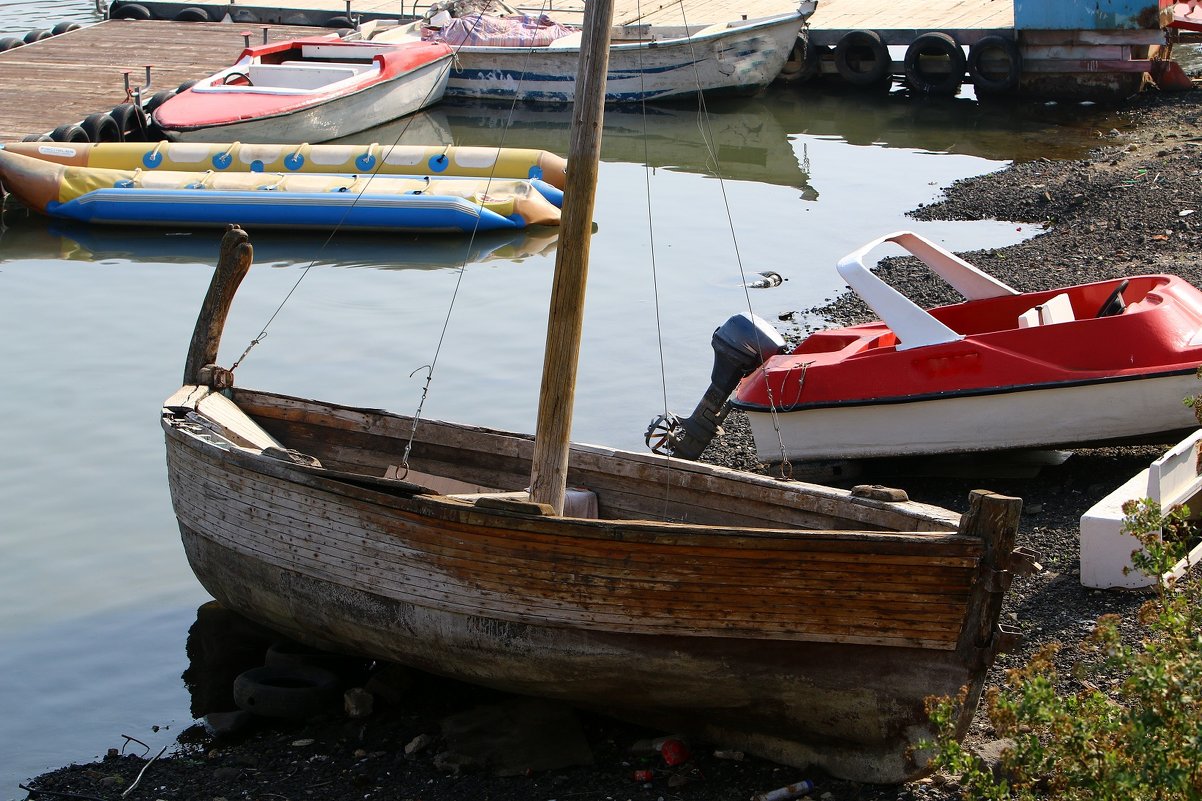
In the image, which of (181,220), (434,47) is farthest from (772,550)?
(434,47)

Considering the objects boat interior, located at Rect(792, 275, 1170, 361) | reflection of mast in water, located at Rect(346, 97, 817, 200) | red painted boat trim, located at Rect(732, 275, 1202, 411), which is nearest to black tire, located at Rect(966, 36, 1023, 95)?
reflection of mast in water, located at Rect(346, 97, 817, 200)

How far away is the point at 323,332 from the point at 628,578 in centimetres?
846

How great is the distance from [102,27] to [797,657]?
2565 centimetres

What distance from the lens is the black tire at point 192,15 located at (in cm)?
2862

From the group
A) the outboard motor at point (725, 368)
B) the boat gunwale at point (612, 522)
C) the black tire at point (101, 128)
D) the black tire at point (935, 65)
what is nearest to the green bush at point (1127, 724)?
the boat gunwale at point (612, 522)

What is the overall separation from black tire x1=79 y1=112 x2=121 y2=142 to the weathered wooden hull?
13.9 meters

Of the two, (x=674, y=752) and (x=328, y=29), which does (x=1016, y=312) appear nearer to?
(x=674, y=752)

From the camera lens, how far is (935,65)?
23719 mm

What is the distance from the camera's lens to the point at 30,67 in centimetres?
2291

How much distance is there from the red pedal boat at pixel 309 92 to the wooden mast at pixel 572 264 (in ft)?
48.8

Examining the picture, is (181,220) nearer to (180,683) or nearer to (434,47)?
(434,47)

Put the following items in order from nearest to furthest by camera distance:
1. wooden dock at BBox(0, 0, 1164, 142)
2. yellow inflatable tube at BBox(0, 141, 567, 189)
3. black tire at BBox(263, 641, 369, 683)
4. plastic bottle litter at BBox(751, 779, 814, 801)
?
plastic bottle litter at BBox(751, 779, 814, 801)
black tire at BBox(263, 641, 369, 683)
yellow inflatable tube at BBox(0, 141, 567, 189)
wooden dock at BBox(0, 0, 1164, 142)

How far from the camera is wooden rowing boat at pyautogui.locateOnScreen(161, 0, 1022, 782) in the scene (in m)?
5.20

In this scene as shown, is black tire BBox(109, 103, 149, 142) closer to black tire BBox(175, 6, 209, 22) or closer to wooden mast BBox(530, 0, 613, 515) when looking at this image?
black tire BBox(175, 6, 209, 22)
